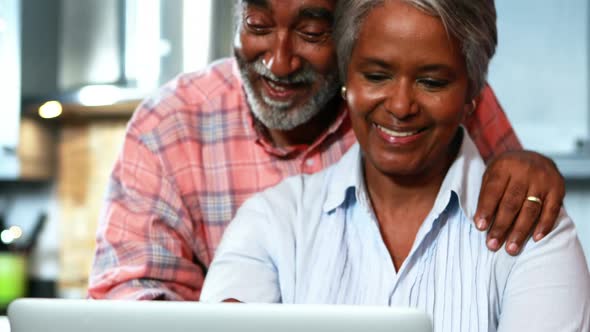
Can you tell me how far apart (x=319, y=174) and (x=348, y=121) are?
35cm

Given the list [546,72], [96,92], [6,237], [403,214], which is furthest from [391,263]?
[6,237]

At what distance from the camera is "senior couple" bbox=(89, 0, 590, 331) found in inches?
52.6

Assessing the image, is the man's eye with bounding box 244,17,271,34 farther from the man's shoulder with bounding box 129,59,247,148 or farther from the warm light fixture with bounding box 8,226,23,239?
the warm light fixture with bounding box 8,226,23,239

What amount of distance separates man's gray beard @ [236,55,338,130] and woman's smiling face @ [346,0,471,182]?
0.27 metres

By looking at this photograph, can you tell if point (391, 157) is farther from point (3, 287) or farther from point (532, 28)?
point (3, 287)

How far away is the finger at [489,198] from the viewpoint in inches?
54.1

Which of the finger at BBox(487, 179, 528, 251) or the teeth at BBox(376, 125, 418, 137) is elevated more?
the teeth at BBox(376, 125, 418, 137)

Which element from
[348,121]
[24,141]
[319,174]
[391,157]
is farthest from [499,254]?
[24,141]

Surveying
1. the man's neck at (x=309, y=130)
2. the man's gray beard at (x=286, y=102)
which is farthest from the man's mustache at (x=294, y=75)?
the man's neck at (x=309, y=130)

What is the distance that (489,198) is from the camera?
1.39m

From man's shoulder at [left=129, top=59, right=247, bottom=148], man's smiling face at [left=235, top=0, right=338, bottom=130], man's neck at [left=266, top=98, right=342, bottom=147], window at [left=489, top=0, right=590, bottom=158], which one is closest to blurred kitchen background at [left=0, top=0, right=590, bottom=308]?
window at [left=489, top=0, right=590, bottom=158]

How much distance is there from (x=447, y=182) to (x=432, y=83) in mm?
165

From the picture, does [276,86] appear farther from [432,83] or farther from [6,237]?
[6,237]

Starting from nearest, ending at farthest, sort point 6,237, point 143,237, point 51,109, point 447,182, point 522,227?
point 522,227
point 447,182
point 143,237
point 51,109
point 6,237
